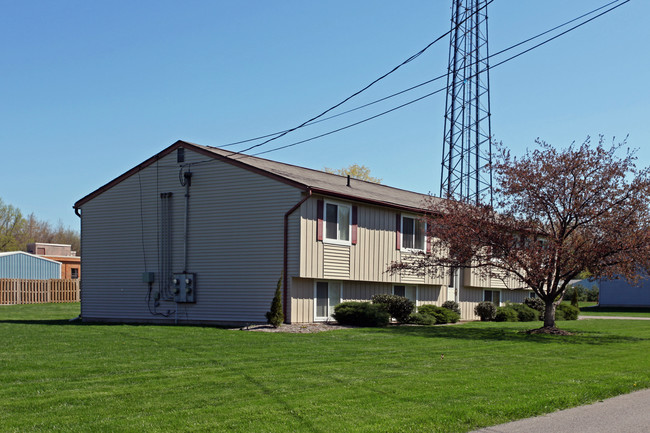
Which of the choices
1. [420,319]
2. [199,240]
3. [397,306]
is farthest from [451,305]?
[199,240]

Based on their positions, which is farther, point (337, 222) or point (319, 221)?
point (337, 222)

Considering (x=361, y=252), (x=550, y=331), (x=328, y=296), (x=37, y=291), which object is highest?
(x=361, y=252)

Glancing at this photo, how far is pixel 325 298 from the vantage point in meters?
24.7

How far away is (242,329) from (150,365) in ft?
31.6

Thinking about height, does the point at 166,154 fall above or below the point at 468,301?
above

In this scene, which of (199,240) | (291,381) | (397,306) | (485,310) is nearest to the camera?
(291,381)

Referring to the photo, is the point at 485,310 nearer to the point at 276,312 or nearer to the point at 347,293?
the point at 347,293

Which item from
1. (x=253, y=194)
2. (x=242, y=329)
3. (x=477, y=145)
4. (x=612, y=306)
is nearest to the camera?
(x=242, y=329)

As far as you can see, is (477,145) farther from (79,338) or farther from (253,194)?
(79,338)

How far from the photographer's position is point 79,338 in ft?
57.0

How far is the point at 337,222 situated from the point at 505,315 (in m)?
11.4

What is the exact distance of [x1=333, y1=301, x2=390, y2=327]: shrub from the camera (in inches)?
915

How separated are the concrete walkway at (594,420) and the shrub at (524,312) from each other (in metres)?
23.2

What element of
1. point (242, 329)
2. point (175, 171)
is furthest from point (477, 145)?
point (242, 329)
